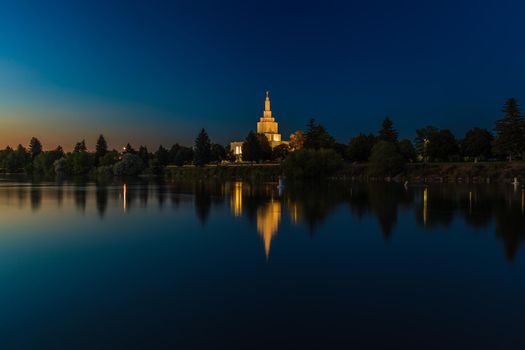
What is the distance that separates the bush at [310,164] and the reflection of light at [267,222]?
1913 inches

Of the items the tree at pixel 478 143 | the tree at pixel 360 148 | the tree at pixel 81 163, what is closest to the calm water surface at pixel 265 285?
the tree at pixel 478 143

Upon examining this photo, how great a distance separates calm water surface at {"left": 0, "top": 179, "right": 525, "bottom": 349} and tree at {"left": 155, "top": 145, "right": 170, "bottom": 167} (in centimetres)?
11048

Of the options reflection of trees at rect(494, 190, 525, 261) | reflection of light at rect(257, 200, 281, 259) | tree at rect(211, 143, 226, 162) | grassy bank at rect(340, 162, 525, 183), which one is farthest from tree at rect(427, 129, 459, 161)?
tree at rect(211, 143, 226, 162)

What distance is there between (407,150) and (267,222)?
237 feet

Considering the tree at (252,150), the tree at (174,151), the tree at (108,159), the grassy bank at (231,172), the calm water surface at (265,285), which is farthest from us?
the tree at (174,151)

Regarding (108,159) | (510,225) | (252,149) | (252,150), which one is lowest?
(510,225)

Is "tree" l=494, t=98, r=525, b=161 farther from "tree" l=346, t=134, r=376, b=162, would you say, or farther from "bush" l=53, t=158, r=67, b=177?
"bush" l=53, t=158, r=67, b=177

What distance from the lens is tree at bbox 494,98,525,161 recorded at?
220ft

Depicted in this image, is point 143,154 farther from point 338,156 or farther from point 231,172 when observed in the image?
point 338,156

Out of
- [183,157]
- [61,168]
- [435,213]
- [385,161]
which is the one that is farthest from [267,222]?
[61,168]

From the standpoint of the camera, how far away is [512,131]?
220ft

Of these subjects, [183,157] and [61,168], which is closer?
[61,168]

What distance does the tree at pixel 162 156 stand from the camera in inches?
5182

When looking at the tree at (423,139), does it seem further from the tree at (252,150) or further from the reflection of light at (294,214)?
the reflection of light at (294,214)
